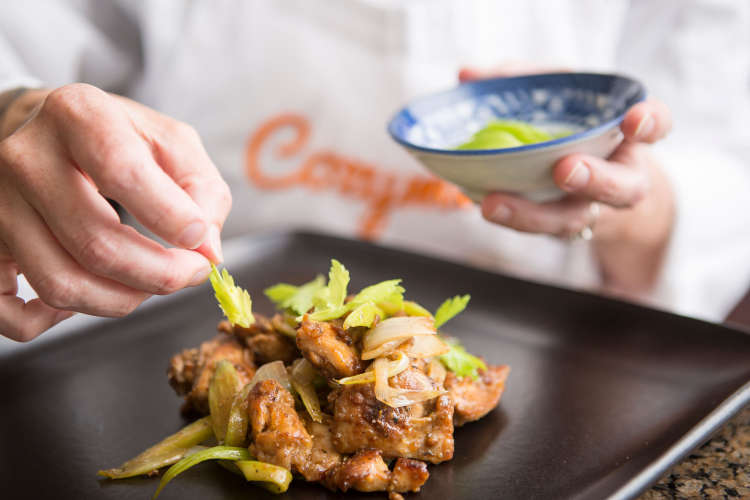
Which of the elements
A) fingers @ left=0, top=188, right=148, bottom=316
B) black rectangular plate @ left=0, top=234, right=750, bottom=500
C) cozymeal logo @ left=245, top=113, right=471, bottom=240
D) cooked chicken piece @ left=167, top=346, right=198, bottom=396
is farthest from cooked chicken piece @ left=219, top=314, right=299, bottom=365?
cozymeal logo @ left=245, top=113, right=471, bottom=240

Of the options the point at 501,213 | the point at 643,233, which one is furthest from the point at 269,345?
the point at 643,233

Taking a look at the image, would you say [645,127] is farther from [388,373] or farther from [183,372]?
[183,372]

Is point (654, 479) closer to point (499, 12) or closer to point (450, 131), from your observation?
point (450, 131)

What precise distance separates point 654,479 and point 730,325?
2.23 ft

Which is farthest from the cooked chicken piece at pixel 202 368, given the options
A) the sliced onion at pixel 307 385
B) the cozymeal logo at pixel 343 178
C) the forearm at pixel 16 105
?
the cozymeal logo at pixel 343 178

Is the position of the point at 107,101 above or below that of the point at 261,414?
above

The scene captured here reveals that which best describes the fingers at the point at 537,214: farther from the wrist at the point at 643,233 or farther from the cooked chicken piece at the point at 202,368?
the cooked chicken piece at the point at 202,368

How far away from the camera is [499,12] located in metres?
2.80

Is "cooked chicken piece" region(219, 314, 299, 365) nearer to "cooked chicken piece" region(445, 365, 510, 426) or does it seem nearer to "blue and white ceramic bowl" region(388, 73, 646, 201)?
"cooked chicken piece" region(445, 365, 510, 426)

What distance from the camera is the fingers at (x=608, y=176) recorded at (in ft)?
5.16

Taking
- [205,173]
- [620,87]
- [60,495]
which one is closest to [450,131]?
[620,87]

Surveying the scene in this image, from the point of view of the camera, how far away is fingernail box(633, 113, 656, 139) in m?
1.60

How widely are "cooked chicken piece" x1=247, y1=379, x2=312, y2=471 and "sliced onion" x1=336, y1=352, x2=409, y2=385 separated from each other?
12 centimetres

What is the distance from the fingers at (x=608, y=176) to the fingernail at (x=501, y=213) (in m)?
0.18
